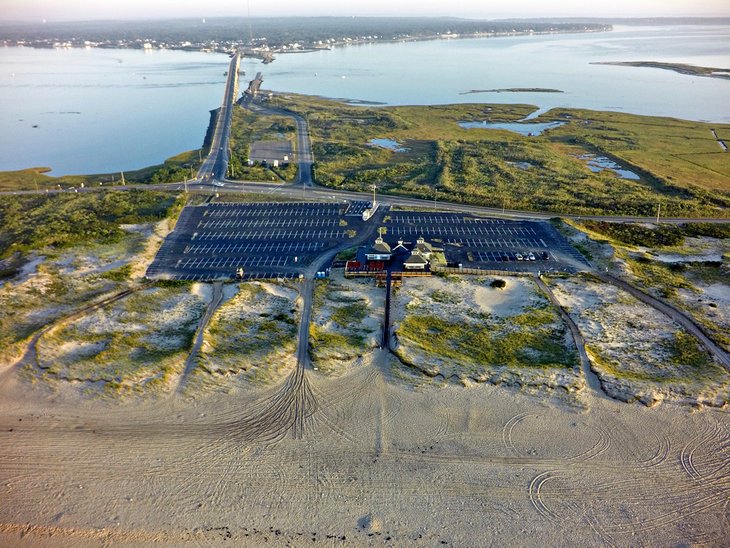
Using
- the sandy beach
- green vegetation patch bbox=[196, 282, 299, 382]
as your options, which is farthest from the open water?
the sandy beach

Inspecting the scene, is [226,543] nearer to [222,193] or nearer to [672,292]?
[672,292]

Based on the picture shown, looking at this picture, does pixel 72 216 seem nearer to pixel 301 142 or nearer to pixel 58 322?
pixel 58 322

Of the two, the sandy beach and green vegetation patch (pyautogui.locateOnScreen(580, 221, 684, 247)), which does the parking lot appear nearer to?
the sandy beach

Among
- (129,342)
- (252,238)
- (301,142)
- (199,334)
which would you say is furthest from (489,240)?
(301,142)

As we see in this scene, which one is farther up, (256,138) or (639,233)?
(256,138)

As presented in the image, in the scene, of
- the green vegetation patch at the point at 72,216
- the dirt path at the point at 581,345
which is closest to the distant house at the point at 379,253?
the dirt path at the point at 581,345

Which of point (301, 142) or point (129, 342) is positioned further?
point (301, 142)
